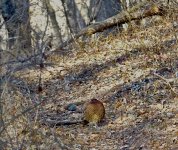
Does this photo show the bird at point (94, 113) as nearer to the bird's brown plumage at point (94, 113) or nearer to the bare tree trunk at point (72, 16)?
the bird's brown plumage at point (94, 113)

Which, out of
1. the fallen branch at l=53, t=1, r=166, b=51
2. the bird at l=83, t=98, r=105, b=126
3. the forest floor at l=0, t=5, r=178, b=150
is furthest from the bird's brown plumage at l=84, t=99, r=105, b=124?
the fallen branch at l=53, t=1, r=166, b=51

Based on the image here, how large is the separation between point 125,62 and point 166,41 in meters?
0.79

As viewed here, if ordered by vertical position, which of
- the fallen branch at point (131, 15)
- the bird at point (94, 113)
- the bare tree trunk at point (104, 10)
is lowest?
the bird at point (94, 113)

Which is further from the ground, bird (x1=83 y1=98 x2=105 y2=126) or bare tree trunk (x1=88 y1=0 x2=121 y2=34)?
bare tree trunk (x1=88 y1=0 x2=121 y2=34)

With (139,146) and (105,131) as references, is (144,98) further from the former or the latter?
(139,146)

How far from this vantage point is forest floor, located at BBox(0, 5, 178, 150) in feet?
19.2

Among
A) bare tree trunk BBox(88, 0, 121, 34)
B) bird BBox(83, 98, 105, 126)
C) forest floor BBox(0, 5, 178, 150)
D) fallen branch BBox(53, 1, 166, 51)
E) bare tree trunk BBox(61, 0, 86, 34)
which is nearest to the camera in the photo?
forest floor BBox(0, 5, 178, 150)

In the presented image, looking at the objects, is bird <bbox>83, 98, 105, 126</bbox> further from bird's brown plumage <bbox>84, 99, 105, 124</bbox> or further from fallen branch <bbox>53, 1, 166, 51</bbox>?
fallen branch <bbox>53, 1, 166, 51</bbox>

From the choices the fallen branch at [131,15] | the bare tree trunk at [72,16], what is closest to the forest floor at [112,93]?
the fallen branch at [131,15]

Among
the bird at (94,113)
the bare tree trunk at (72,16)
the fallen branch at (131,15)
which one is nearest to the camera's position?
the bird at (94,113)

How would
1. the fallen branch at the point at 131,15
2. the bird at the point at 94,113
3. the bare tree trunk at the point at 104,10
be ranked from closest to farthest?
the bird at the point at 94,113, the fallen branch at the point at 131,15, the bare tree trunk at the point at 104,10

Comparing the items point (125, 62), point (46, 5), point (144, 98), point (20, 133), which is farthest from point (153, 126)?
point (46, 5)

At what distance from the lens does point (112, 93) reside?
8.01 m

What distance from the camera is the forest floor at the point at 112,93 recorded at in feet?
19.2
